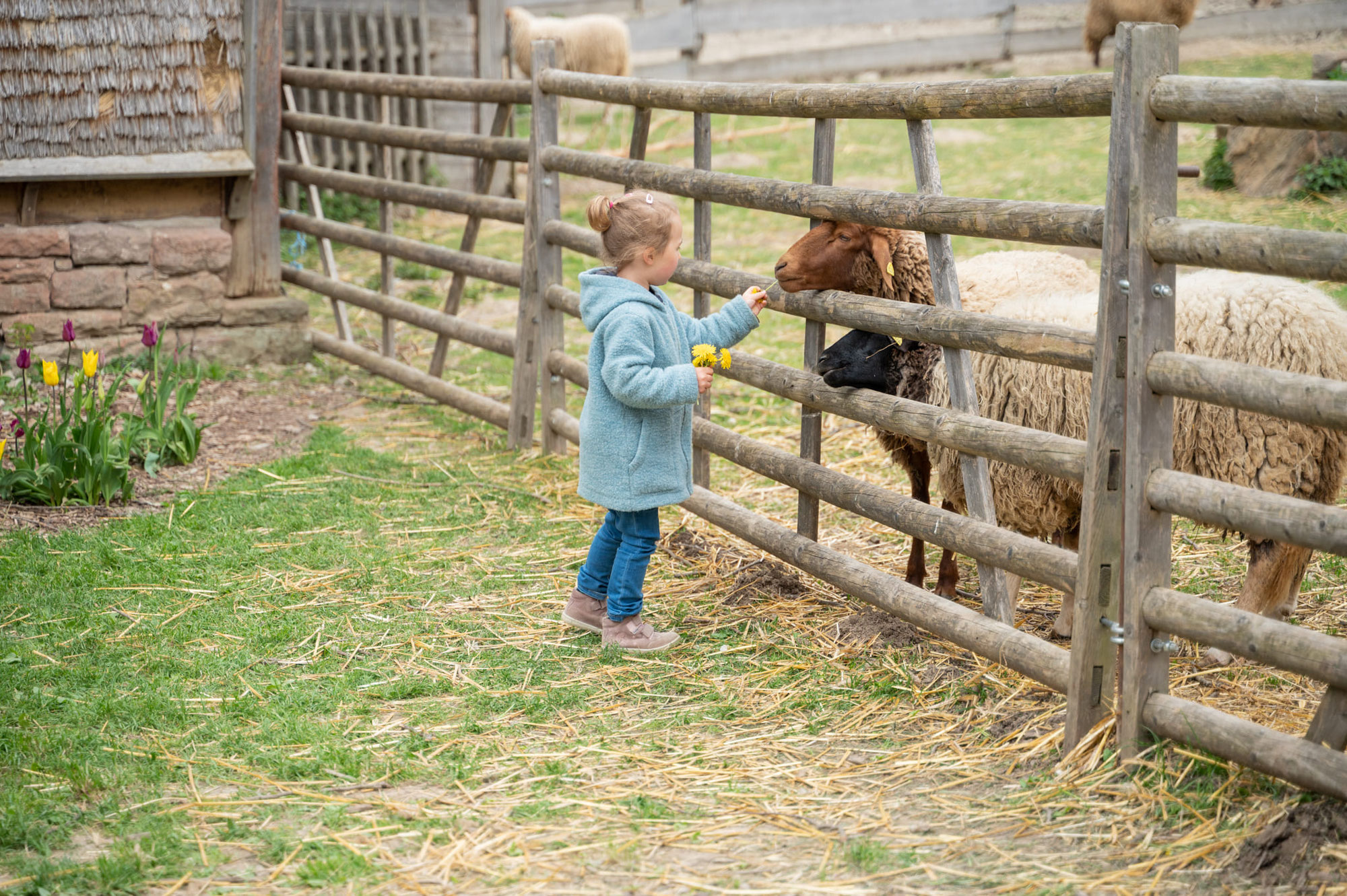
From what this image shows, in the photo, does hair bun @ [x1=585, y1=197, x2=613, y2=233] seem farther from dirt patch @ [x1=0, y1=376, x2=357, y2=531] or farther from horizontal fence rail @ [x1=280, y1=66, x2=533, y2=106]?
dirt patch @ [x1=0, y1=376, x2=357, y2=531]

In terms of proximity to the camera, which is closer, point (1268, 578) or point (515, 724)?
point (515, 724)

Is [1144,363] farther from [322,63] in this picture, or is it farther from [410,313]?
[322,63]

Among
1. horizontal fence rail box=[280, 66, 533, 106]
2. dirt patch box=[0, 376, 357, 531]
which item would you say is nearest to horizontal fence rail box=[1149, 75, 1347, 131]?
horizontal fence rail box=[280, 66, 533, 106]

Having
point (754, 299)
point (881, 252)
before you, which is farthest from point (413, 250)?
point (881, 252)

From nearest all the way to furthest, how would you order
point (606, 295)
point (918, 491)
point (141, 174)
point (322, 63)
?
point (606, 295) < point (918, 491) < point (141, 174) < point (322, 63)

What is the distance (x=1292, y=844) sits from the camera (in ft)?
8.96

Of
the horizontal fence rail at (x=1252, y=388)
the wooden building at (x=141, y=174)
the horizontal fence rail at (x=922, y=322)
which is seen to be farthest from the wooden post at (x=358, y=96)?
the horizontal fence rail at (x=1252, y=388)

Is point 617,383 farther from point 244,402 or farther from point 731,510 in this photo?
point 244,402

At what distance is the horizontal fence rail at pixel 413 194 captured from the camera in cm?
685

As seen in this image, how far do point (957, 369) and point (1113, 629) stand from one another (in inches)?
41.1

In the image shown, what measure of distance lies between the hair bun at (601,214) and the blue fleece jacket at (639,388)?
147 millimetres

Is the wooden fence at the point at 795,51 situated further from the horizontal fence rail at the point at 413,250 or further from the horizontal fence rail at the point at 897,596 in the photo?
the horizontal fence rail at the point at 897,596

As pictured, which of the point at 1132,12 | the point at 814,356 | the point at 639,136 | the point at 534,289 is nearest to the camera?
the point at 814,356

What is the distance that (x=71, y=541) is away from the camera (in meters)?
5.18
